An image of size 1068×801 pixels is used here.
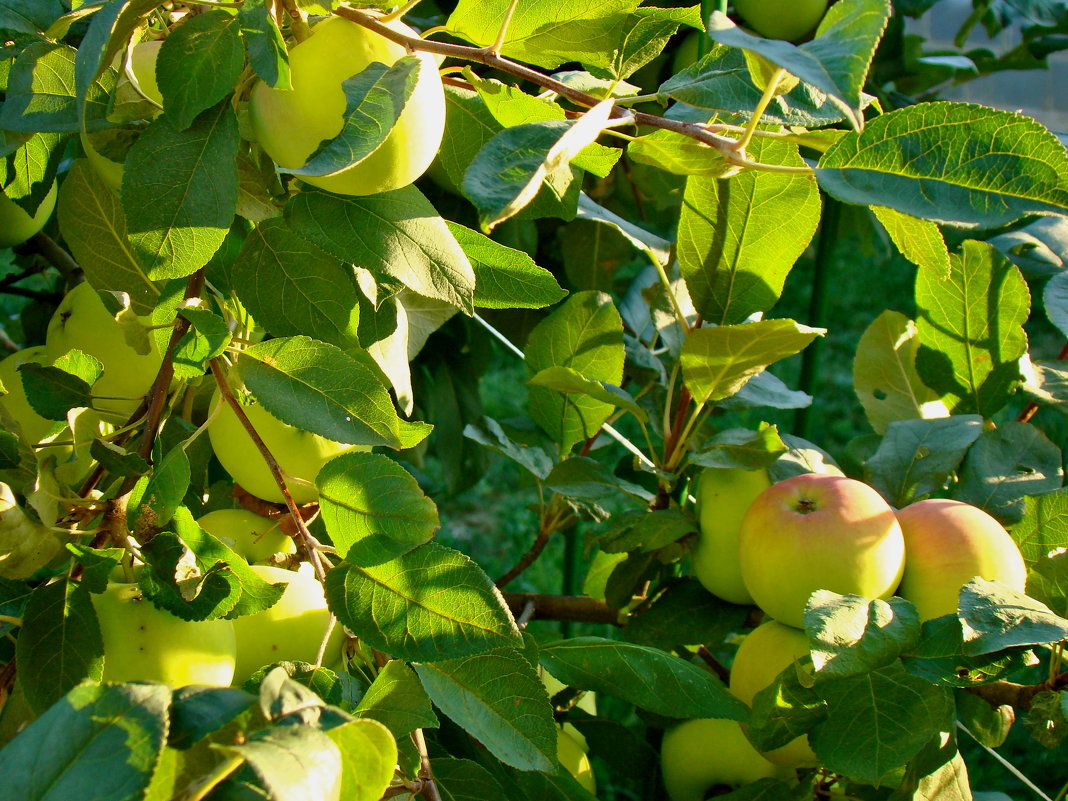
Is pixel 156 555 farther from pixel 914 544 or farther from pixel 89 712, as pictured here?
pixel 914 544

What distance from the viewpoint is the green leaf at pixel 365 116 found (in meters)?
0.39

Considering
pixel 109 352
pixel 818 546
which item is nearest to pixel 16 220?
pixel 109 352

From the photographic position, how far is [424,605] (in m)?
0.51

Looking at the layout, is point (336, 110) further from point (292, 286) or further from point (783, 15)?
point (783, 15)

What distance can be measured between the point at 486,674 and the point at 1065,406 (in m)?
0.59

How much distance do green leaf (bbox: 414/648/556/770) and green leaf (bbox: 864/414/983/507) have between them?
15.5 inches

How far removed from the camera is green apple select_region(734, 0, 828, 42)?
3.94 ft

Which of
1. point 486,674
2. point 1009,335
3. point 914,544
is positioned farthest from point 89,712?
point 1009,335

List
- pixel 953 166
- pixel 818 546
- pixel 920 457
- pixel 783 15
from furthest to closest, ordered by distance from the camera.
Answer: pixel 783 15, pixel 920 457, pixel 818 546, pixel 953 166

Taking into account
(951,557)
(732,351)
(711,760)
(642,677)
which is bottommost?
(711,760)

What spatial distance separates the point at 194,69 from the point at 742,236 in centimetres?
43

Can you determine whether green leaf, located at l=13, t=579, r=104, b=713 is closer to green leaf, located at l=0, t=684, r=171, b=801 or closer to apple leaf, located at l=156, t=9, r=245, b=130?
green leaf, located at l=0, t=684, r=171, b=801

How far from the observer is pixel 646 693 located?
718 millimetres

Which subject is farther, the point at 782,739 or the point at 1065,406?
the point at 1065,406
